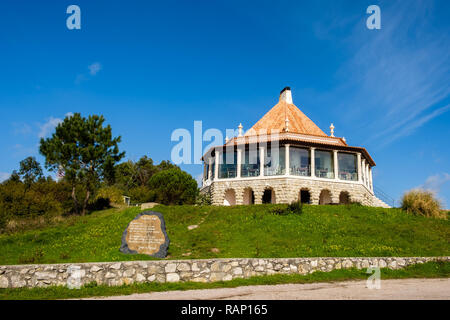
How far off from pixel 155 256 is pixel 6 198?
20.7 m

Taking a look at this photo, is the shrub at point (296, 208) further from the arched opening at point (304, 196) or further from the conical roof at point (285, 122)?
the conical roof at point (285, 122)

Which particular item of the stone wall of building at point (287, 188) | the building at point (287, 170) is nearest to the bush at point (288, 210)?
the stone wall of building at point (287, 188)

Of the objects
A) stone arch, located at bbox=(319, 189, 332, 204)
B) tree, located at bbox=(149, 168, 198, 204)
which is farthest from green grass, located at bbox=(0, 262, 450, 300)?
tree, located at bbox=(149, 168, 198, 204)

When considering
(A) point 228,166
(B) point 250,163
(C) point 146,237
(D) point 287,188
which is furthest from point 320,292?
(A) point 228,166

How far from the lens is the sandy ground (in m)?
8.21

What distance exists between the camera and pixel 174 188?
3061 cm

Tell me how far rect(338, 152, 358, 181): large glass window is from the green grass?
1890cm

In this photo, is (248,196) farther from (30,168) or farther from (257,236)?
(30,168)

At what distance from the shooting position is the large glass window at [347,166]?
105ft

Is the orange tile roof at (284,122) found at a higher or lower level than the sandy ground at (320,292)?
higher

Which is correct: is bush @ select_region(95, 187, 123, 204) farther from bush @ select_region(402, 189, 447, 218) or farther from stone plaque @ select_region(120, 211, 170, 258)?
bush @ select_region(402, 189, 447, 218)

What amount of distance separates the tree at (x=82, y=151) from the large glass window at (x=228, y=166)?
9765 millimetres

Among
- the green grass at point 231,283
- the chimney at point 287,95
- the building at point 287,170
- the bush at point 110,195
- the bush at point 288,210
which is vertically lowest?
the green grass at point 231,283

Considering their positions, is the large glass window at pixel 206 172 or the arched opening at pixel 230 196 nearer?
the arched opening at pixel 230 196
